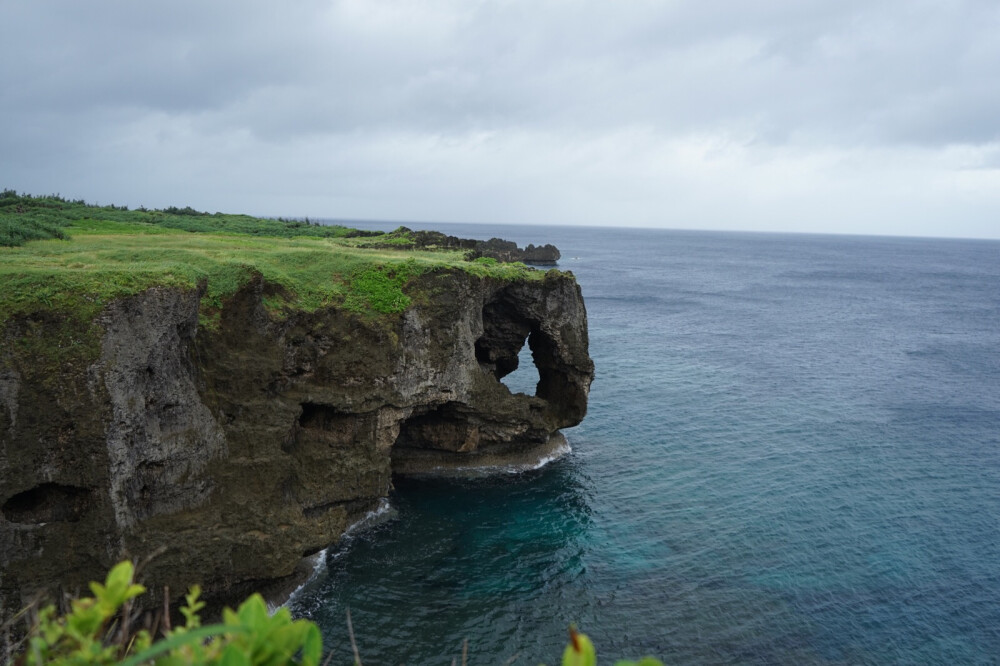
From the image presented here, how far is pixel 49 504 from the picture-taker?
67.7 feet

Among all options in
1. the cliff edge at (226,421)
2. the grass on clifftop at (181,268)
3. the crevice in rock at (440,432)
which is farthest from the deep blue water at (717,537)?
the grass on clifftop at (181,268)

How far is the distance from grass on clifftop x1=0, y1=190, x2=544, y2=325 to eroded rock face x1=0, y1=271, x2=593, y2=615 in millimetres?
638

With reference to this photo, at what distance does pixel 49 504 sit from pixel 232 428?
6053 mm

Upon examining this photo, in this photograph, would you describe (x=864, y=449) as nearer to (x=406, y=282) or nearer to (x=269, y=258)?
(x=406, y=282)

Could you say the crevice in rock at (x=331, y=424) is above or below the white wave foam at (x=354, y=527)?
above

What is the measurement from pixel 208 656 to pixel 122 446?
19.2 metres

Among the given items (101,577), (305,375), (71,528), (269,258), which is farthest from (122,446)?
(269,258)

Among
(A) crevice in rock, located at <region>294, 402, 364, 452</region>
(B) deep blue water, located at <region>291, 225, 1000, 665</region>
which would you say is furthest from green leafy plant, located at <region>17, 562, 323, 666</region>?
(A) crevice in rock, located at <region>294, 402, 364, 452</region>

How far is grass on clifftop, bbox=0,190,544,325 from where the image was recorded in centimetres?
2048

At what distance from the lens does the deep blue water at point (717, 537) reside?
24.7 meters

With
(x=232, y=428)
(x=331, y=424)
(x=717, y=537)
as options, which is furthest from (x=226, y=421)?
(x=717, y=537)

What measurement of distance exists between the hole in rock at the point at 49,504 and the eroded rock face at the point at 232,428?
4 centimetres

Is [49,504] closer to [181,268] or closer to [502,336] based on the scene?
[181,268]

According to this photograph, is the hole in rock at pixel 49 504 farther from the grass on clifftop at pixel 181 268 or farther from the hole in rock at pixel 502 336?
the hole in rock at pixel 502 336
